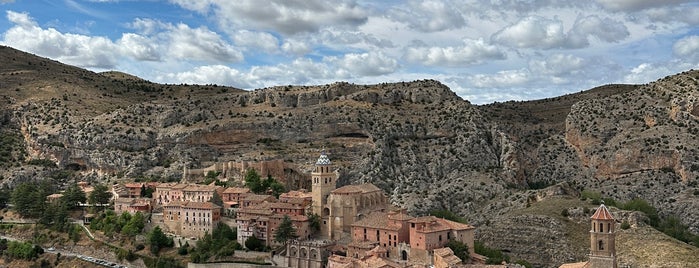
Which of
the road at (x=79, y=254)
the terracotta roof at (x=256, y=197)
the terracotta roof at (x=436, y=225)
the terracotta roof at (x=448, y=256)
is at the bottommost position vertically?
the road at (x=79, y=254)

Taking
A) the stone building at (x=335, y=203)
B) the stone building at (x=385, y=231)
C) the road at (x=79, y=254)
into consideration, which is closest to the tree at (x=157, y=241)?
the road at (x=79, y=254)

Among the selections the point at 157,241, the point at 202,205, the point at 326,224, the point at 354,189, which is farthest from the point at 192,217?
the point at 354,189

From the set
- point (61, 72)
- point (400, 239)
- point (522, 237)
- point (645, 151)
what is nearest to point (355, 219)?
point (400, 239)

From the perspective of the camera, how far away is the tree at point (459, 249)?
214 feet

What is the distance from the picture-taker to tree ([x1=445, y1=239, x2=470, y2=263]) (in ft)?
214

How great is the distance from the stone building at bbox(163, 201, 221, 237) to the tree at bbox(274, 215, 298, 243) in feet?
29.7

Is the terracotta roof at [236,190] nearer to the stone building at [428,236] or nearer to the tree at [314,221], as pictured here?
the tree at [314,221]

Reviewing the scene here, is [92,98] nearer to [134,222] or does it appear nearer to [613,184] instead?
[134,222]

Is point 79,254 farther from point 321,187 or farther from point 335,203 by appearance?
point 335,203

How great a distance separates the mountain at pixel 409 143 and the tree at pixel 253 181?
12.6 metres

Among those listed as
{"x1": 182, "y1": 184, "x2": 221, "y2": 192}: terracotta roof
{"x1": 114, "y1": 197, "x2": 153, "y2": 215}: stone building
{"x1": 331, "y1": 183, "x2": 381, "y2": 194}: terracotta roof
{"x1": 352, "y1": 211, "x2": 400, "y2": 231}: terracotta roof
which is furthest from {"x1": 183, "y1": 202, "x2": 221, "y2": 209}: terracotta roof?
{"x1": 352, "y1": 211, "x2": 400, "y2": 231}: terracotta roof

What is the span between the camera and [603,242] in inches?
2229

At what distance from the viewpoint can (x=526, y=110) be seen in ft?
509

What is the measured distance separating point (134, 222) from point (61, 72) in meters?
88.7
